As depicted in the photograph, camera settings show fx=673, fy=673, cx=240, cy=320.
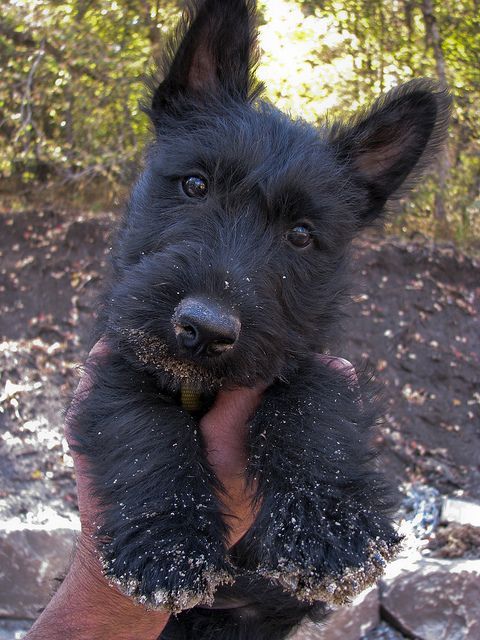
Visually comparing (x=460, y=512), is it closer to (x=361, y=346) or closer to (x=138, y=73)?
(x=361, y=346)

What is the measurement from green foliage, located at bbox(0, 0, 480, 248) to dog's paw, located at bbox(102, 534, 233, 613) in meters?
4.46

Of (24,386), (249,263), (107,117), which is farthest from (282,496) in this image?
(107,117)

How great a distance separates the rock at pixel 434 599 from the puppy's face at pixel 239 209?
2381mm

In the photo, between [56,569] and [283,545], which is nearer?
[283,545]

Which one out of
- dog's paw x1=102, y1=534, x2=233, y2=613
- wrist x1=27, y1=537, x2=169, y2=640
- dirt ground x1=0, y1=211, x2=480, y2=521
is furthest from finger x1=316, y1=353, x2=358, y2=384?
dirt ground x1=0, y1=211, x2=480, y2=521

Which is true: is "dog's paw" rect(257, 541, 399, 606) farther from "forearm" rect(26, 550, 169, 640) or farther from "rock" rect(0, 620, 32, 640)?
"rock" rect(0, 620, 32, 640)

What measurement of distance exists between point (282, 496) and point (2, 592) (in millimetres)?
2893

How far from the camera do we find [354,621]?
13.8 ft

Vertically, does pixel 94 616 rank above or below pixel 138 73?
below

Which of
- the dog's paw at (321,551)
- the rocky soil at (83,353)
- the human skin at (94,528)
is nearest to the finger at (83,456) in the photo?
the human skin at (94,528)

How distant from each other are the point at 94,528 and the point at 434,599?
290 centimetres

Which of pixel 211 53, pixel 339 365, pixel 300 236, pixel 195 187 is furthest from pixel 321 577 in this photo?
pixel 211 53

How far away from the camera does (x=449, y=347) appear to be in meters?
5.80

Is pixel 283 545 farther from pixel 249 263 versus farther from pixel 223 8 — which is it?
pixel 223 8
